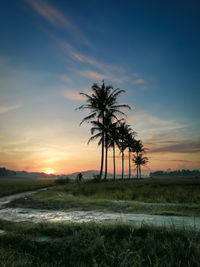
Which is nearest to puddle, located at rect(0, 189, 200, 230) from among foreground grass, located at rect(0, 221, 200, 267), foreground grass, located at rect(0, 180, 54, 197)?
foreground grass, located at rect(0, 221, 200, 267)

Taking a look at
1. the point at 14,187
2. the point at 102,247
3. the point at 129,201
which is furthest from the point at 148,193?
the point at 14,187

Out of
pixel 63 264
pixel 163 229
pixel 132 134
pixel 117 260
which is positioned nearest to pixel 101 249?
pixel 117 260

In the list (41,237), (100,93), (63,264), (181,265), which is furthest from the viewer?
(100,93)

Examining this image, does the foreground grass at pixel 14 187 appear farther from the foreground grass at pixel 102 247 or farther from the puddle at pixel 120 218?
the foreground grass at pixel 102 247

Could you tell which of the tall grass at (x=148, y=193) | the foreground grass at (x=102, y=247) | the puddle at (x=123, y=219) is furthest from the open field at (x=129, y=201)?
the foreground grass at (x=102, y=247)

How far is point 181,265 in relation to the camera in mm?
2652

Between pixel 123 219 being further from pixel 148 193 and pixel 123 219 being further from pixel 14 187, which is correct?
pixel 14 187

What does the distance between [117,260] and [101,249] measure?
424mm

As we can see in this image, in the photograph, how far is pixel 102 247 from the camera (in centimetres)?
328

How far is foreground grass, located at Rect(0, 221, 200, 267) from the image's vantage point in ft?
9.14

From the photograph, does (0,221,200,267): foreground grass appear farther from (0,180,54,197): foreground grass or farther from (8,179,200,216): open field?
(0,180,54,197): foreground grass

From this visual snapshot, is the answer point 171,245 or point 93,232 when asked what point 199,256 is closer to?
point 171,245

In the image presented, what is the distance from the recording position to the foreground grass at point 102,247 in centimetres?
279

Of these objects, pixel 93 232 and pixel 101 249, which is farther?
pixel 93 232
